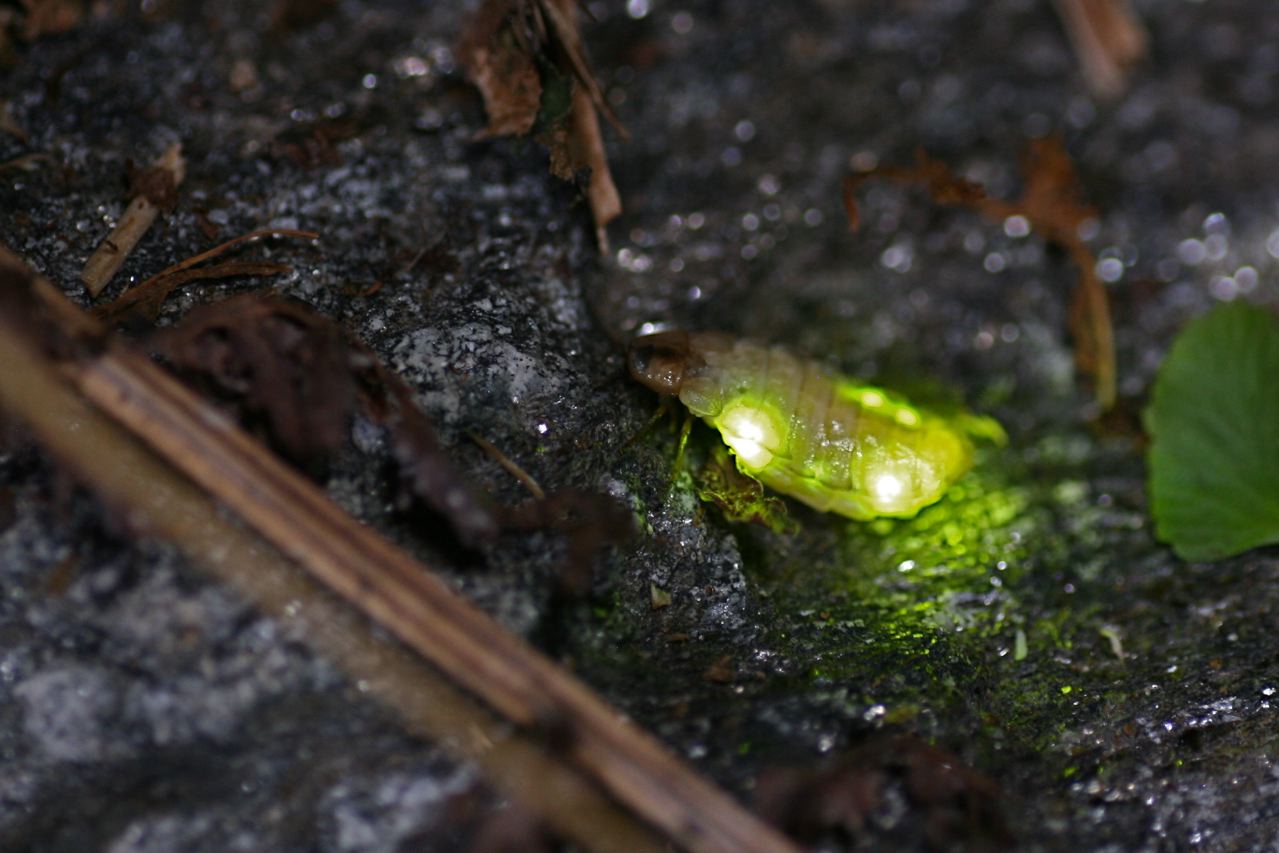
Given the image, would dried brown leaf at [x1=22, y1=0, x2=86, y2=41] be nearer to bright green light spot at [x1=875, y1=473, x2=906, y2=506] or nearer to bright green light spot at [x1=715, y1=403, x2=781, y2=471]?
bright green light spot at [x1=715, y1=403, x2=781, y2=471]

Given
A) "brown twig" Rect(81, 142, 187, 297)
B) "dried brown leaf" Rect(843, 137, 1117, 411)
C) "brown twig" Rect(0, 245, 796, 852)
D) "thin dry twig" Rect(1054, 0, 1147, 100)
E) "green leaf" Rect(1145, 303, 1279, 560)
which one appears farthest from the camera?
"thin dry twig" Rect(1054, 0, 1147, 100)

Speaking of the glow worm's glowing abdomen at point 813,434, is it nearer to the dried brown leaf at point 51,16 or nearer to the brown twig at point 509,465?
the brown twig at point 509,465

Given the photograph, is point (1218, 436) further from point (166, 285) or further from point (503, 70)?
point (166, 285)

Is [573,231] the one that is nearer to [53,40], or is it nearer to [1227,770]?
[53,40]

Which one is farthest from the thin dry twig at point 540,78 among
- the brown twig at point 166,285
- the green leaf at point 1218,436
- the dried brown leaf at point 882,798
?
the green leaf at point 1218,436

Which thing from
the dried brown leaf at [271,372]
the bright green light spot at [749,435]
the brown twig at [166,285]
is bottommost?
the bright green light spot at [749,435]

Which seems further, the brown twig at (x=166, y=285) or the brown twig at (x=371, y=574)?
the brown twig at (x=166, y=285)

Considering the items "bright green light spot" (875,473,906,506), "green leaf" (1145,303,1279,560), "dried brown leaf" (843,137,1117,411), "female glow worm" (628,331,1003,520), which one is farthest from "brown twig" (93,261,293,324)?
"green leaf" (1145,303,1279,560)
